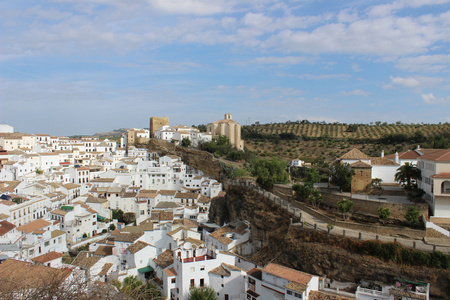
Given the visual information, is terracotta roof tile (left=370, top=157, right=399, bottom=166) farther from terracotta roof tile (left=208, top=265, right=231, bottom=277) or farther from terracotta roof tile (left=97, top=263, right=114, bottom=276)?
terracotta roof tile (left=97, top=263, right=114, bottom=276)

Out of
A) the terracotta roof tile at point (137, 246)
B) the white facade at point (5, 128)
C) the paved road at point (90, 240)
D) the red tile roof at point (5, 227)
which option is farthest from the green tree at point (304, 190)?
the white facade at point (5, 128)

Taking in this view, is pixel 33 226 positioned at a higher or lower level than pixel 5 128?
lower

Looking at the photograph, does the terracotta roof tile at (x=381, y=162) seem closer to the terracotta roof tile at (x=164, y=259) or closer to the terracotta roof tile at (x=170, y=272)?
the terracotta roof tile at (x=170, y=272)

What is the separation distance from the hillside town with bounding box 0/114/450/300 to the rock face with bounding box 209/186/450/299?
14.6 inches

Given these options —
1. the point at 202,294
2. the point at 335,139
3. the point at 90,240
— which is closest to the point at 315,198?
the point at 202,294

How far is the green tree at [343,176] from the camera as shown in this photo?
21312 mm

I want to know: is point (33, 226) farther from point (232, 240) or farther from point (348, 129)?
point (348, 129)

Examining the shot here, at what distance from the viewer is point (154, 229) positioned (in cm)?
2527

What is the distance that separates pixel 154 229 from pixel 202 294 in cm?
915

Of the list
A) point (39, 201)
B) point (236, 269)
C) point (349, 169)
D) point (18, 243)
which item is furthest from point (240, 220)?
point (39, 201)

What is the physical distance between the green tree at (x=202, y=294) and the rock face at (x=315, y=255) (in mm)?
3486

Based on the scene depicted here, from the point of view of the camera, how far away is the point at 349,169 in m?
22.1

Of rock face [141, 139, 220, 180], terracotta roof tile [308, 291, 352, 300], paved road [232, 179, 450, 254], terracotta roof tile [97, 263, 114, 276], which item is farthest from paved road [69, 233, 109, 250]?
terracotta roof tile [308, 291, 352, 300]

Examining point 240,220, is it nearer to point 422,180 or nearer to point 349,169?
point 349,169
